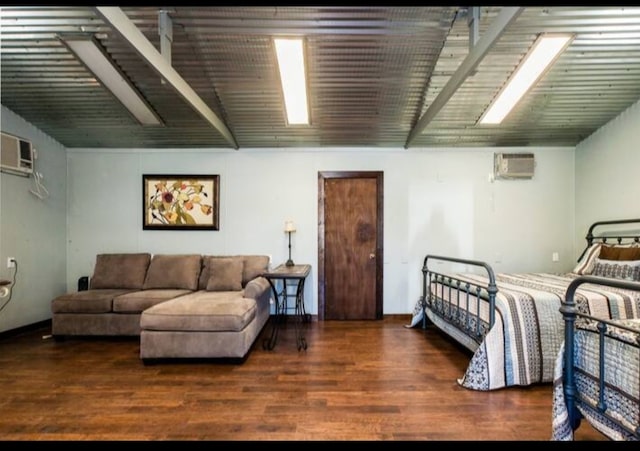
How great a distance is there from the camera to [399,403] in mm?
2406

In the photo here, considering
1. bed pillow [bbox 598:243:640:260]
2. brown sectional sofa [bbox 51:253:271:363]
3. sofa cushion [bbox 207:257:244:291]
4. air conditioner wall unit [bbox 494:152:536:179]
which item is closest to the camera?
brown sectional sofa [bbox 51:253:271:363]

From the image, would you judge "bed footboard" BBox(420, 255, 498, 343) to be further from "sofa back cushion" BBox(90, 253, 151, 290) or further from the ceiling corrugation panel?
"sofa back cushion" BBox(90, 253, 151, 290)

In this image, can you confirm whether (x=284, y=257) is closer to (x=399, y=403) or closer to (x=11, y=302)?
(x=399, y=403)

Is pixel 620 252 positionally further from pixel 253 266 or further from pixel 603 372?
pixel 253 266

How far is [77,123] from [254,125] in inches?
90.8

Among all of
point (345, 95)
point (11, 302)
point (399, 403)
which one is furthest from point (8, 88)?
point (399, 403)

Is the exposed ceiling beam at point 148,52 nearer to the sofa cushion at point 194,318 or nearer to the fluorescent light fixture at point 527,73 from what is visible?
the sofa cushion at point 194,318

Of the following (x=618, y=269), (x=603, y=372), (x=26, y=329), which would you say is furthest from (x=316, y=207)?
(x=26, y=329)

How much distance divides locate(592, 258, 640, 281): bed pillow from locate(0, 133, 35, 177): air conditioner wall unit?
22.4 ft

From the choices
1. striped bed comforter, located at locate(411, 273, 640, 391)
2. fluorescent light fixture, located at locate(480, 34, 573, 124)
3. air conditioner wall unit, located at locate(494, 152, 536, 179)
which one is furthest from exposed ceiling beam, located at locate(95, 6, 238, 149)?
air conditioner wall unit, located at locate(494, 152, 536, 179)

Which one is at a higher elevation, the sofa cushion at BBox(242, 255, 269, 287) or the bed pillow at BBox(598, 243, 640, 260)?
the bed pillow at BBox(598, 243, 640, 260)

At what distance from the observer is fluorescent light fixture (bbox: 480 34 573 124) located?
116 inches

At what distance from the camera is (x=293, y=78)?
344 centimetres

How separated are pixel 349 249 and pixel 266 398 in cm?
267
